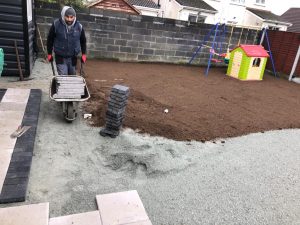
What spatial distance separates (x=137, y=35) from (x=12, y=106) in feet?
22.0

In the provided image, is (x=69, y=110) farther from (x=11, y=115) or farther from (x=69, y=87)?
(x=11, y=115)

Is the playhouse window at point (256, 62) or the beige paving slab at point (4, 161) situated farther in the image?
the playhouse window at point (256, 62)

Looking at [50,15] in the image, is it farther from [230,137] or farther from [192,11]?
[192,11]

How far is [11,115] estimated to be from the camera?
4332 millimetres

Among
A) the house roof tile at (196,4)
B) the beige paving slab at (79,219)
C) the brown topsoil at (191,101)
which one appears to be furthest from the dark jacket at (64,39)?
the house roof tile at (196,4)

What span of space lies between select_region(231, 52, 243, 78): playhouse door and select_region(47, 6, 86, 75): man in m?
6.64

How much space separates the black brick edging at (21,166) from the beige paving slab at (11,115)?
7 centimetres

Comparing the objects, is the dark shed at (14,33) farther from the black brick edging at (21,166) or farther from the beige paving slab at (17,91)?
the black brick edging at (21,166)

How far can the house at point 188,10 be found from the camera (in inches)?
781

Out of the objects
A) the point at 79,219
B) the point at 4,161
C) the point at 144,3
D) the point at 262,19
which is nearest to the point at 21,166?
the point at 4,161

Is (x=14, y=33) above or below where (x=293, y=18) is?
below

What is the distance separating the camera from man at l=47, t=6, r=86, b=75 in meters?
4.60

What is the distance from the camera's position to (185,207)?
9.86 feet

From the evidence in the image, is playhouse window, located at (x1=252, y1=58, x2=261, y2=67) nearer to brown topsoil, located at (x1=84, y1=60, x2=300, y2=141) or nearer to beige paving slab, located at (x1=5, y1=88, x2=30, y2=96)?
brown topsoil, located at (x1=84, y1=60, x2=300, y2=141)
